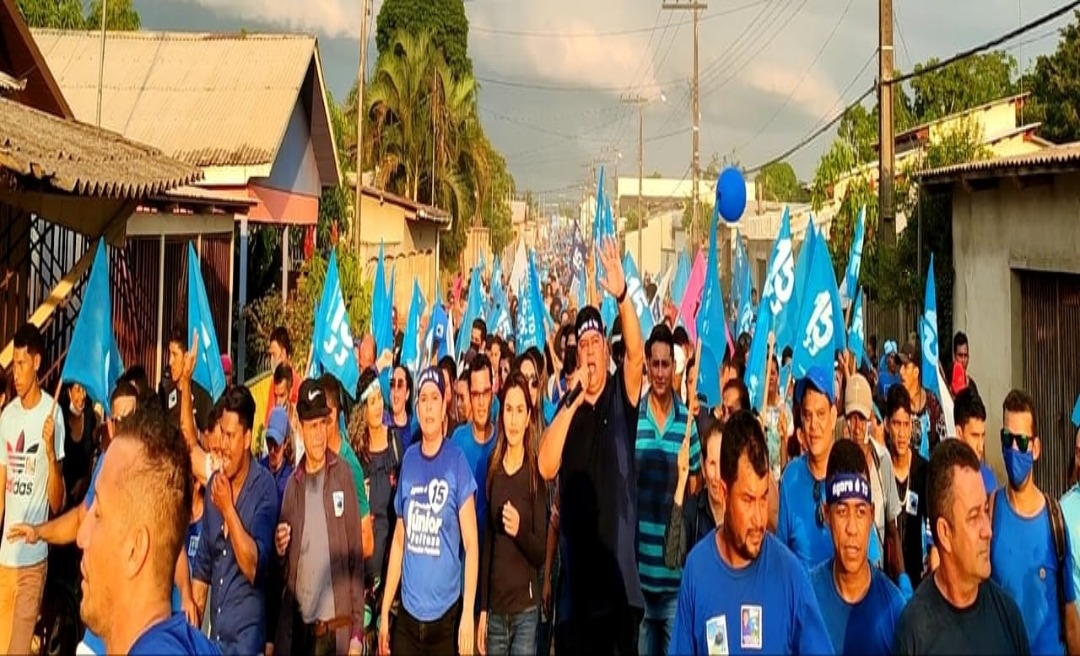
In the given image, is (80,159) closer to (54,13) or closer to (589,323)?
(589,323)

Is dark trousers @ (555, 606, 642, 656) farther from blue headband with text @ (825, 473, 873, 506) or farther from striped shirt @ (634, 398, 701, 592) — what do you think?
blue headband with text @ (825, 473, 873, 506)

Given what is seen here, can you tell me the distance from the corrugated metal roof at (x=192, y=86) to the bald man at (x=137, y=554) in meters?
15.2

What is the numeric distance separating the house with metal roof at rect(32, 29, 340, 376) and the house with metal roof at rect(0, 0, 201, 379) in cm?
188

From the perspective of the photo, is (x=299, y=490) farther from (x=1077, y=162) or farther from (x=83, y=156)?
(x=1077, y=162)

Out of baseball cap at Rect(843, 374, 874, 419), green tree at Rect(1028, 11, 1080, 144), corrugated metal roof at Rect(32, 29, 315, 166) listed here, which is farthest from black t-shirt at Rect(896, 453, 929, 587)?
green tree at Rect(1028, 11, 1080, 144)

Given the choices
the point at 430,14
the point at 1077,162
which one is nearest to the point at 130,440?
the point at 1077,162

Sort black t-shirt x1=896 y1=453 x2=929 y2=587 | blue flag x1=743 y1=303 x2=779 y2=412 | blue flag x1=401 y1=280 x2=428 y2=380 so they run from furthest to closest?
blue flag x1=401 y1=280 x2=428 y2=380 → blue flag x1=743 y1=303 x2=779 y2=412 → black t-shirt x1=896 y1=453 x2=929 y2=587

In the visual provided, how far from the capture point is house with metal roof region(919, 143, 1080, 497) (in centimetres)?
1190

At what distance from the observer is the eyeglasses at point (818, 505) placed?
5.05 meters

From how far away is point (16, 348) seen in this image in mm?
6160

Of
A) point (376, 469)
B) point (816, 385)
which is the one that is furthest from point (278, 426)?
point (816, 385)

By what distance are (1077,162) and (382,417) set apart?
24.5 feet

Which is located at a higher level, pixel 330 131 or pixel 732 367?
pixel 330 131

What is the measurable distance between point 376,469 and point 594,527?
7.07ft
